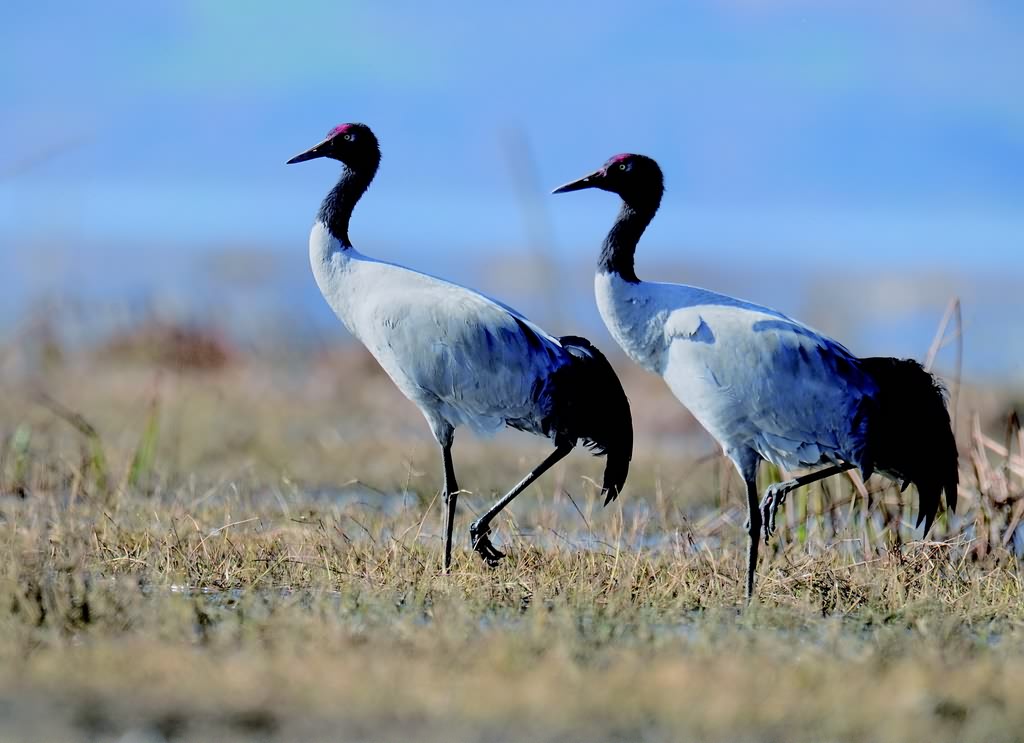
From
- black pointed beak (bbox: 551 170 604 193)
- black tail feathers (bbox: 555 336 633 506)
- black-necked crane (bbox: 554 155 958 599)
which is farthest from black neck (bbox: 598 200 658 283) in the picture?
black tail feathers (bbox: 555 336 633 506)

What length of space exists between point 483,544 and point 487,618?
883 mm

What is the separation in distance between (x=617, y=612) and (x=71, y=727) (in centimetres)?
192

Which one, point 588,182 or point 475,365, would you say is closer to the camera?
point 475,365

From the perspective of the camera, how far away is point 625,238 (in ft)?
18.9

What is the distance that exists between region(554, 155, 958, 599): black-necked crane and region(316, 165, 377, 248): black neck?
110 cm

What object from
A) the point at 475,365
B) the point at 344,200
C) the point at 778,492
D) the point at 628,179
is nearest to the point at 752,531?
the point at 778,492

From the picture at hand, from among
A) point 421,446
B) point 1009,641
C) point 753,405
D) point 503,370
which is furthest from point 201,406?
point 1009,641

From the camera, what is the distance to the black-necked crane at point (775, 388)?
17.5ft

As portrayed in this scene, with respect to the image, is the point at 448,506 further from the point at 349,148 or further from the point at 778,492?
the point at 349,148

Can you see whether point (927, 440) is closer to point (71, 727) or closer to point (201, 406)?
point (71, 727)

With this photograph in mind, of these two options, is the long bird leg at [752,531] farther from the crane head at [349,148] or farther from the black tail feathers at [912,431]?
the crane head at [349,148]

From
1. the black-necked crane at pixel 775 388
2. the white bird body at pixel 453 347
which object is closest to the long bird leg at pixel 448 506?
the white bird body at pixel 453 347

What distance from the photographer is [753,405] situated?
17.6 ft

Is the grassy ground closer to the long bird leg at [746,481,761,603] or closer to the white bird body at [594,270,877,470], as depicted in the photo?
the long bird leg at [746,481,761,603]
